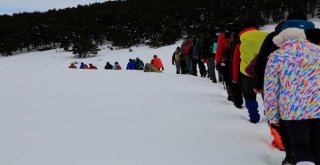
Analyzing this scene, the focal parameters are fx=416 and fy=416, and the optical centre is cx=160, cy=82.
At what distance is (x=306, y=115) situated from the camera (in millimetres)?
3303

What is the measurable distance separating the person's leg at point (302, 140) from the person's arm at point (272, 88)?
0.20 m

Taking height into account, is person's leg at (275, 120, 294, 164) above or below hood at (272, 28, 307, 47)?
below

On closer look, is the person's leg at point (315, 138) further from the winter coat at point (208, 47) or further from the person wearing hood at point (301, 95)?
the winter coat at point (208, 47)

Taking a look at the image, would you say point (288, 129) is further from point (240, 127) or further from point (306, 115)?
point (240, 127)

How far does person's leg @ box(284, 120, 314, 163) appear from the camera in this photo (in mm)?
3324

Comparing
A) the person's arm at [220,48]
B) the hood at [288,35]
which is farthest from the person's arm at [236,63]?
the hood at [288,35]

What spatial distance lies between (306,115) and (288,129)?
0.65 feet

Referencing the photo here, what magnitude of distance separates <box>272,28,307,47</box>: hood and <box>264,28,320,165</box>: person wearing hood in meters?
0.10

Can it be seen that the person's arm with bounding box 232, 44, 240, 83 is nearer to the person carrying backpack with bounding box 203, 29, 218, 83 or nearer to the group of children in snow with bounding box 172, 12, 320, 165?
the group of children in snow with bounding box 172, 12, 320, 165

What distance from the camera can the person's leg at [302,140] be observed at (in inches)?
131

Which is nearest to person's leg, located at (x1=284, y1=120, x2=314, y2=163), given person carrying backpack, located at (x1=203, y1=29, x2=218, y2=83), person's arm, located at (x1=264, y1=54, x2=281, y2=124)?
person's arm, located at (x1=264, y1=54, x2=281, y2=124)

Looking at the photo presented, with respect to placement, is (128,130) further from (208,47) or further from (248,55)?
(208,47)

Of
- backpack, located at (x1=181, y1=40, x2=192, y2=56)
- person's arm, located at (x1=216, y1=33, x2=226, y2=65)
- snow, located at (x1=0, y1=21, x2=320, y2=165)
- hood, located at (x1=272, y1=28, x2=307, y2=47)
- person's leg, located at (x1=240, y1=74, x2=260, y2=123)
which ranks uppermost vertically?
hood, located at (x1=272, y1=28, x2=307, y2=47)

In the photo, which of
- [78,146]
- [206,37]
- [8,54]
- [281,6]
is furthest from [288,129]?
[8,54]
